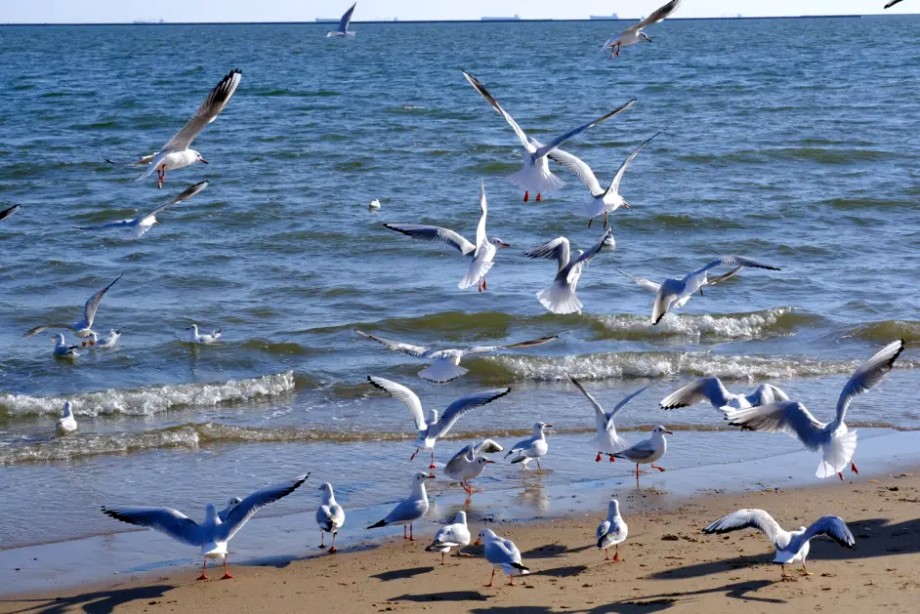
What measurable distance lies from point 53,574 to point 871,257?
14213 mm

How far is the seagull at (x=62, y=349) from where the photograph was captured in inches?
565

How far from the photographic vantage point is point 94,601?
743 centimetres

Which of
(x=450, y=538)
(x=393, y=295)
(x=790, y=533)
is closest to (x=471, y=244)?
(x=450, y=538)

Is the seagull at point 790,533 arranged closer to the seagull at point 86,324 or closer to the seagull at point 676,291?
the seagull at point 676,291

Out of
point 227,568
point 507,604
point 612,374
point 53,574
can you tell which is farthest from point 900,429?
point 53,574

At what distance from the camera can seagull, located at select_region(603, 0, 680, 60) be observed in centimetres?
1120

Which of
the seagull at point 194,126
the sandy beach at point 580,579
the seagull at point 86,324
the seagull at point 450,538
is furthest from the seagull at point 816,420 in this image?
the seagull at point 86,324

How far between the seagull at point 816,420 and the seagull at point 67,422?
6135 millimetres

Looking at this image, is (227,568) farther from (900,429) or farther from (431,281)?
(431,281)

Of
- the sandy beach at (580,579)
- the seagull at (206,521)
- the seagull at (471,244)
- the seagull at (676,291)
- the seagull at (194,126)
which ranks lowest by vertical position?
the sandy beach at (580,579)

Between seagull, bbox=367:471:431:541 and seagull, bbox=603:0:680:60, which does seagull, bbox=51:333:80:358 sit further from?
seagull, bbox=367:471:431:541

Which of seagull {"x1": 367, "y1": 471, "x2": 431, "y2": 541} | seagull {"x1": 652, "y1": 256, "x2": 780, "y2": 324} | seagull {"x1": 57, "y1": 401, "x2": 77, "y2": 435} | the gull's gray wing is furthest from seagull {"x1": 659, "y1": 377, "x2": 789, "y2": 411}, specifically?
seagull {"x1": 57, "y1": 401, "x2": 77, "y2": 435}

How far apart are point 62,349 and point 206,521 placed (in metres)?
7.06

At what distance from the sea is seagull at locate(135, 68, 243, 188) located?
2.40m
